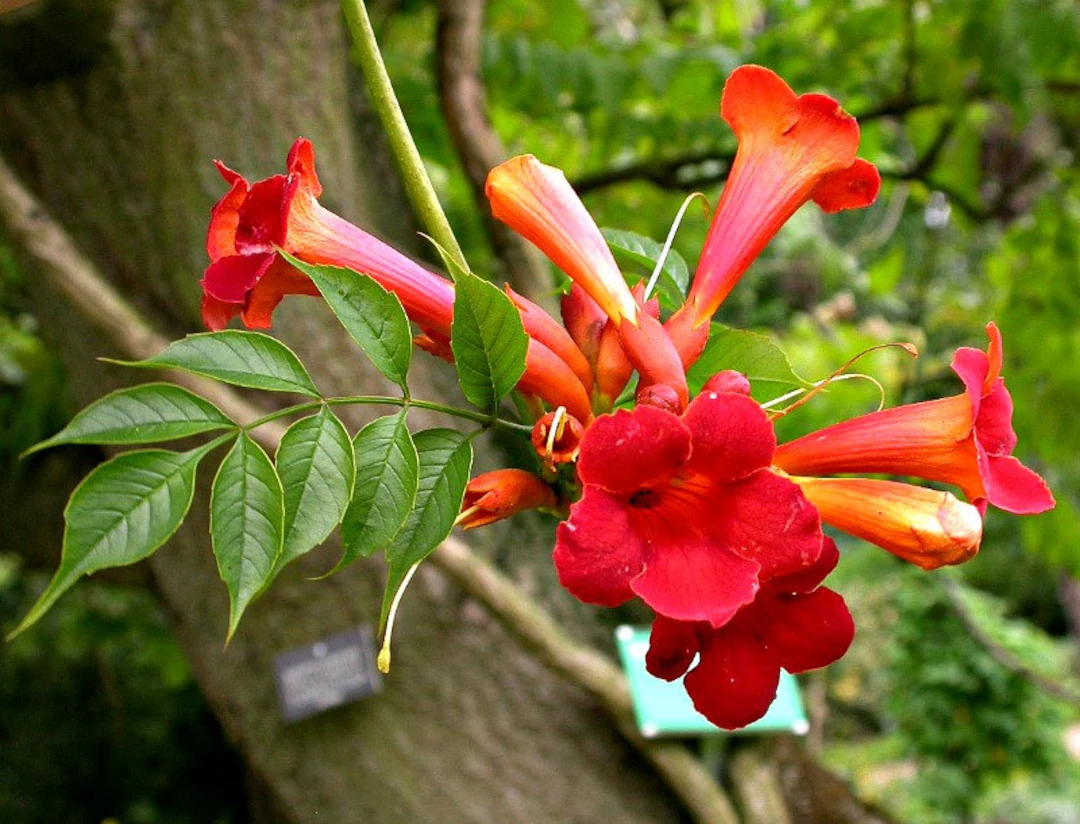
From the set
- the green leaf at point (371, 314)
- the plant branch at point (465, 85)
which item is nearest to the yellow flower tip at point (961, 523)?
the green leaf at point (371, 314)

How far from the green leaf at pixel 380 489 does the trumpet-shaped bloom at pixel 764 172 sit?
7.8 inches

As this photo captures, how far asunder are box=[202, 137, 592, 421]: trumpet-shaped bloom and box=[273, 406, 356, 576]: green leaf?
11cm

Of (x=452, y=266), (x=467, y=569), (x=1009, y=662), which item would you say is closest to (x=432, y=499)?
(x=452, y=266)

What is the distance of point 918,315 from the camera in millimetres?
4699

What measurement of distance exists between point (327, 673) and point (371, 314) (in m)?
1.38

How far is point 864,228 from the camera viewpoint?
3.85 metres

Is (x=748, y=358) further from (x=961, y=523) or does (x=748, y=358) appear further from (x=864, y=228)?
(x=864, y=228)

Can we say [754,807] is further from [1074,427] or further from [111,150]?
[111,150]

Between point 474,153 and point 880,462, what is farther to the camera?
point 474,153

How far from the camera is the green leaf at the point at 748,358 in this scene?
28.2 inches

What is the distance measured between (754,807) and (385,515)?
1.64 meters

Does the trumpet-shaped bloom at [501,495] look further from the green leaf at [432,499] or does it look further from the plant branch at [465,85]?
the plant branch at [465,85]

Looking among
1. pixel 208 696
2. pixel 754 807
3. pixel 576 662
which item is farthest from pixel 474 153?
pixel 754 807

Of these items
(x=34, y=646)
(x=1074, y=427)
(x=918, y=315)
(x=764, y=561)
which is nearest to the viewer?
(x=764, y=561)
